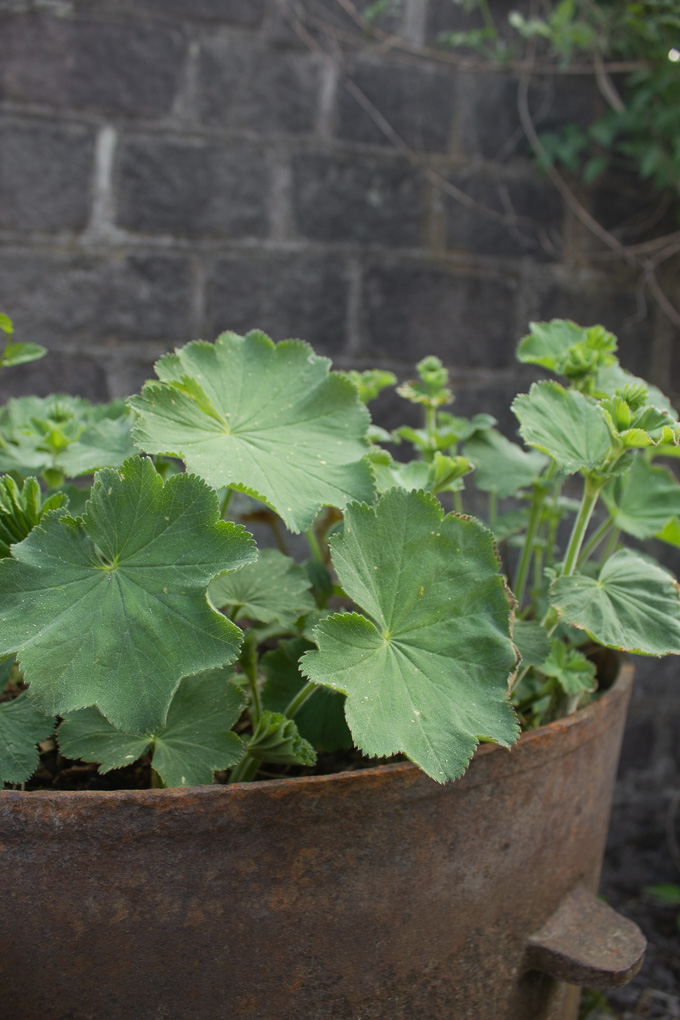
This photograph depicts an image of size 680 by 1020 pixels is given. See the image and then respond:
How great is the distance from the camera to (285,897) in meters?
0.51

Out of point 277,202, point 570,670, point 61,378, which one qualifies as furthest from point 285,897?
point 277,202

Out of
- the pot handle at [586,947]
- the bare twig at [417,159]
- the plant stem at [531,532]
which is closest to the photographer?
the pot handle at [586,947]

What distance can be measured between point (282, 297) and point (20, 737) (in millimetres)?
1342

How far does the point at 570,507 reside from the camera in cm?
92

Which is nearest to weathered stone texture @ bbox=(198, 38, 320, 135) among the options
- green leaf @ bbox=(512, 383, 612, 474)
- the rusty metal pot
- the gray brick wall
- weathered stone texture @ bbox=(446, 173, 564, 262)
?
the gray brick wall

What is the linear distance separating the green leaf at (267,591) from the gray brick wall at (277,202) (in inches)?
44.7

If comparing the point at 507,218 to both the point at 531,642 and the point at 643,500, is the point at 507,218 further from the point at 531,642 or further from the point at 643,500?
the point at 531,642

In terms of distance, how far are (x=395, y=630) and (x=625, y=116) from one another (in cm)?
165

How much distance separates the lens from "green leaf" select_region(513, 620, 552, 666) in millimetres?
625

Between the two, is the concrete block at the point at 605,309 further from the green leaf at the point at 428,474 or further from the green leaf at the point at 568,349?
the green leaf at the point at 428,474

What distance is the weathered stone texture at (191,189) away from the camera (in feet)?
5.44

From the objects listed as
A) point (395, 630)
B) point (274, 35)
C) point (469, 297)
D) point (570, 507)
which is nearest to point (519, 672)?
point (395, 630)

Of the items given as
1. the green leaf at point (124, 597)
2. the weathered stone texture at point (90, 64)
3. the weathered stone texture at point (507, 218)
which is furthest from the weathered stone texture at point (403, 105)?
the green leaf at point (124, 597)

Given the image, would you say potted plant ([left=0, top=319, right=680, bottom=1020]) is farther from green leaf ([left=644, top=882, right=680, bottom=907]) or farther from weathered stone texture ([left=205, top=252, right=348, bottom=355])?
green leaf ([left=644, top=882, right=680, bottom=907])
